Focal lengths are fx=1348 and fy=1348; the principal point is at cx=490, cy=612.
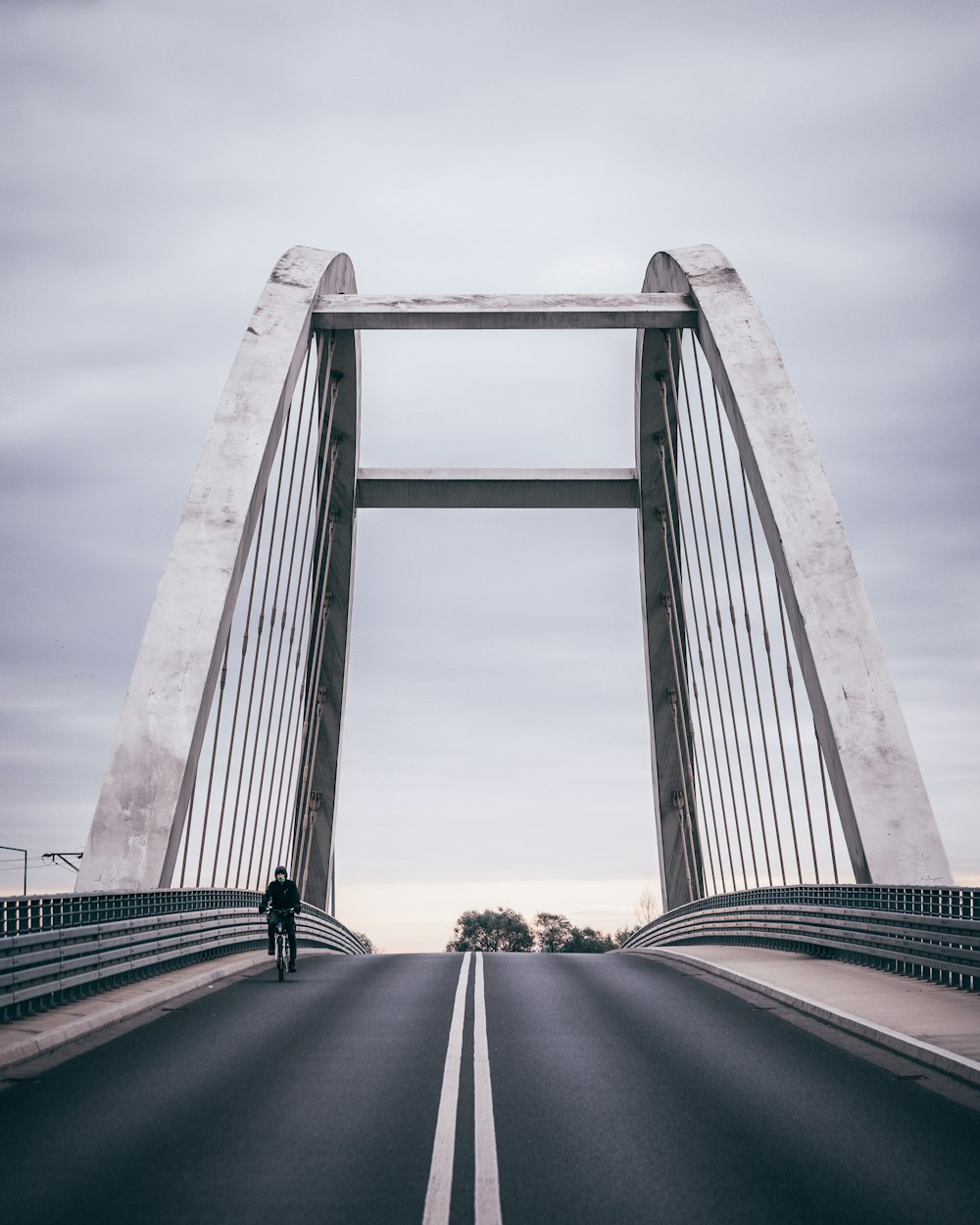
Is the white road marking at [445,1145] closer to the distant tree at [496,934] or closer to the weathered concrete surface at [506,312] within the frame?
the weathered concrete surface at [506,312]

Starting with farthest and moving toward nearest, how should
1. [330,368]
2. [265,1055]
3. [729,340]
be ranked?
1. [330,368]
2. [729,340]
3. [265,1055]

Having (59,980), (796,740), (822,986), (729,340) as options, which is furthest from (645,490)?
(59,980)

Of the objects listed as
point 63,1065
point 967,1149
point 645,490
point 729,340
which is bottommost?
point 967,1149

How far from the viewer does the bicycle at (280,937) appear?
1609 cm

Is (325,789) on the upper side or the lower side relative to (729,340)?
lower

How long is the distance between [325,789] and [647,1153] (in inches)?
1109

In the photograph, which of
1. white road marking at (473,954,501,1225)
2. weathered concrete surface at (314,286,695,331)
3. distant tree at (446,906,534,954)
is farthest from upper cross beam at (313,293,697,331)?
distant tree at (446,906,534,954)

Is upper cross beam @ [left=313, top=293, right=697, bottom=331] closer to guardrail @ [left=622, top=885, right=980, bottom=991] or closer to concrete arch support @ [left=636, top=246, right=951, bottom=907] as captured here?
concrete arch support @ [left=636, top=246, right=951, bottom=907]

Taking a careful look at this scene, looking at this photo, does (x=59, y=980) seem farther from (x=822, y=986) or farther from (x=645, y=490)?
(x=645, y=490)

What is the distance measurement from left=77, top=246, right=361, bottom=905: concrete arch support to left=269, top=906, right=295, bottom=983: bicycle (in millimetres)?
2023

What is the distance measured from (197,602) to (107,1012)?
33.2 feet

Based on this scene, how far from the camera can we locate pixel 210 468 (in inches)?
859

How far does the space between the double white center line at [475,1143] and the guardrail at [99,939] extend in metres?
3.24

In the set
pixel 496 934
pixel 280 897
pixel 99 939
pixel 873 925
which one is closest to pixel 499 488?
pixel 280 897
